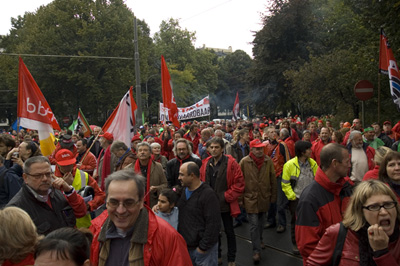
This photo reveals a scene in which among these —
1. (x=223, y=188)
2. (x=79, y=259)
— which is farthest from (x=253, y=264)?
(x=79, y=259)

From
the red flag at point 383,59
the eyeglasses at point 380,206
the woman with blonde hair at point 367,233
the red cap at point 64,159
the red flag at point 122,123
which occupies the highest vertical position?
the red flag at point 383,59

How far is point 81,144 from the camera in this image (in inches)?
353

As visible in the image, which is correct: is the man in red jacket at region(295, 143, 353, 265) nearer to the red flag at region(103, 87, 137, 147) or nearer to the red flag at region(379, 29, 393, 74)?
the red flag at region(103, 87, 137, 147)

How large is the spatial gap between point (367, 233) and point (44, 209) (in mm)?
2682

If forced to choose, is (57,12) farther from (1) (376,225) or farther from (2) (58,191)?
(1) (376,225)

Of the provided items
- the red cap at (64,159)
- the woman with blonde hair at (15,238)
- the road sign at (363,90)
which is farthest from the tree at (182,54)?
the woman with blonde hair at (15,238)

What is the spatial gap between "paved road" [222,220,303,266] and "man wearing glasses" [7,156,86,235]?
10.2ft

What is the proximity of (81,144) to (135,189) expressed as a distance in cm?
697

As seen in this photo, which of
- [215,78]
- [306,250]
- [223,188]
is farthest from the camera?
[215,78]

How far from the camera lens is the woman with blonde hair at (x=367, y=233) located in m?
2.23

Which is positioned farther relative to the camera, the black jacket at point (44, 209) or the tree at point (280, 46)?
the tree at point (280, 46)

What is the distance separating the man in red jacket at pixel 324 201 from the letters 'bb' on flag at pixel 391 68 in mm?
6134

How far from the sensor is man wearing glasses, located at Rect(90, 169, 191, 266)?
7.74 feet

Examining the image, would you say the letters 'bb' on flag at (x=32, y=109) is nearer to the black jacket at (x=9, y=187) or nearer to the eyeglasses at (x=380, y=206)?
the black jacket at (x=9, y=187)
